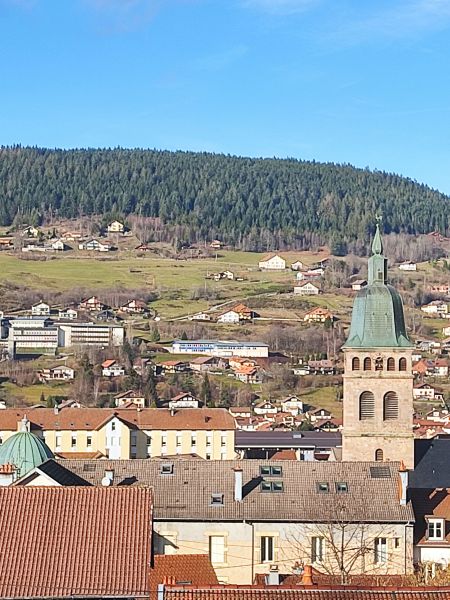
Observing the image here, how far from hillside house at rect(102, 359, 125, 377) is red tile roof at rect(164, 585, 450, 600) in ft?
458

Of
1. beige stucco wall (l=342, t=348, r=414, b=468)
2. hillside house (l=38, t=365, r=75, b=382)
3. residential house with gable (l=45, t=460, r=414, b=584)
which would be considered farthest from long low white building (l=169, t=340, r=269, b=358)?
residential house with gable (l=45, t=460, r=414, b=584)

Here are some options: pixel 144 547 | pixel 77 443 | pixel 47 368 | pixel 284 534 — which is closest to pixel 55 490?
pixel 144 547

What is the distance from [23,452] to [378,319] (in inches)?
736

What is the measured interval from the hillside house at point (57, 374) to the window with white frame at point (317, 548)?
11629 centimetres

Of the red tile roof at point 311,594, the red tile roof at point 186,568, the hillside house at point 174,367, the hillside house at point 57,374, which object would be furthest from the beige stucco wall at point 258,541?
the hillside house at point 174,367

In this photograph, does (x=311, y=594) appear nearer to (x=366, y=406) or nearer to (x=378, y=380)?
(x=366, y=406)

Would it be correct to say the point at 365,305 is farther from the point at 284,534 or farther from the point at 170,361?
the point at 170,361

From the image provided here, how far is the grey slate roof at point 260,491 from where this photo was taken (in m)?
46.1

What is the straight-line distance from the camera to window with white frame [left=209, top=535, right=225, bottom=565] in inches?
1783

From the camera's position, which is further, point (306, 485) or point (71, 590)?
point (306, 485)

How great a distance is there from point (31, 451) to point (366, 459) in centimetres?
1607

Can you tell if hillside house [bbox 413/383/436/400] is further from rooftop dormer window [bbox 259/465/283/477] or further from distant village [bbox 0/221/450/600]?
rooftop dormer window [bbox 259/465/283/477]

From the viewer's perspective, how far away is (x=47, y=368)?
16888cm

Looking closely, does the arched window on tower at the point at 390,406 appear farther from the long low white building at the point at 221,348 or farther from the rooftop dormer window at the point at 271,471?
the long low white building at the point at 221,348
